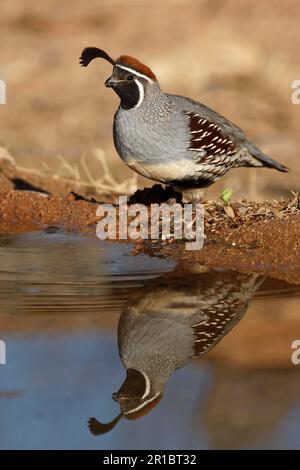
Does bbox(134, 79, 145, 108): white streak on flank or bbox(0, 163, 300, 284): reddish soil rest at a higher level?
bbox(134, 79, 145, 108): white streak on flank

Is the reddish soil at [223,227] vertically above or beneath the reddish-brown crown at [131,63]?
beneath

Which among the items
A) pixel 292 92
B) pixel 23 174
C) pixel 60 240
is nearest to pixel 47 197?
pixel 60 240

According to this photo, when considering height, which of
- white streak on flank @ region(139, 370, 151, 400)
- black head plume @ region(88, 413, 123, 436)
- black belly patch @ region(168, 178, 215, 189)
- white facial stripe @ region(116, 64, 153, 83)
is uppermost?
white facial stripe @ region(116, 64, 153, 83)

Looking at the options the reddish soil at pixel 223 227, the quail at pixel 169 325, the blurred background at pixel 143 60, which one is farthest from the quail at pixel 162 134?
the blurred background at pixel 143 60

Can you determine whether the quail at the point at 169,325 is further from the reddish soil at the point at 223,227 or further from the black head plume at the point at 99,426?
the reddish soil at the point at 223,227

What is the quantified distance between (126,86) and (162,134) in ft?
1.43

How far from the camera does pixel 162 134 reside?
644 cm

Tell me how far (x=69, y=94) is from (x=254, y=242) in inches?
294

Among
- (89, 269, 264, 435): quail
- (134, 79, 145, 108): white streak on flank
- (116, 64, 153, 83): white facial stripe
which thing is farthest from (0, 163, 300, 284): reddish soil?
(116, 64, 153, 83): white facial stripe

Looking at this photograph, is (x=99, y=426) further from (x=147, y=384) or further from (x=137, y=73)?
(x=137, y=73)

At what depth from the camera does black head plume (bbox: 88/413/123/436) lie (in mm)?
3199

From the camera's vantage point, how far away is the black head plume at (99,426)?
10.5 ft

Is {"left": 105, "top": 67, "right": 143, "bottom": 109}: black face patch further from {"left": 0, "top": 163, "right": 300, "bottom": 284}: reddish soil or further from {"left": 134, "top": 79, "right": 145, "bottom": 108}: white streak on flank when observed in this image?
{"left": 0, "top": 163, "right": 300, "bottom": 284}: reddish soil

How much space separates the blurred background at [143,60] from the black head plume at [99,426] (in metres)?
6.98
